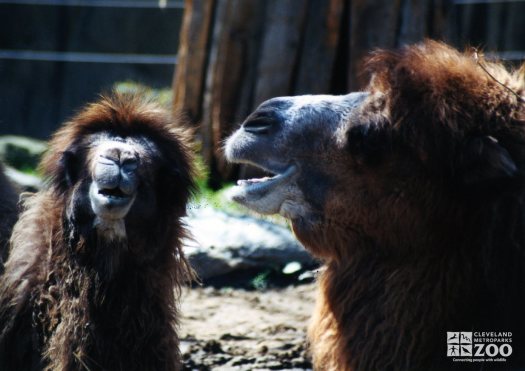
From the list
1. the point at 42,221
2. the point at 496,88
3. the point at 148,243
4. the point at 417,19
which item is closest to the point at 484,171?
the point at 496,88

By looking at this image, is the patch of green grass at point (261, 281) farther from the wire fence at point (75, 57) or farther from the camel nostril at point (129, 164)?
the wire fence at point (75, 57)

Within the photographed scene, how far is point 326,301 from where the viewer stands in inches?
149

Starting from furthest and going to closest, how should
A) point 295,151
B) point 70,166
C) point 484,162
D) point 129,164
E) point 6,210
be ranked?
point 6,210 → point 70,166 → point 129,164 → point 295,151 → point 484,162

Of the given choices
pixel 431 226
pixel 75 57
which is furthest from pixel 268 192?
pixel 75 57

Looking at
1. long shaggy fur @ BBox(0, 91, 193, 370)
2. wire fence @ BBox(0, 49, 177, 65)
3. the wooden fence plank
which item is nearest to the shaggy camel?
long shaggy fur @ BBox(0, 91, 193, 370)

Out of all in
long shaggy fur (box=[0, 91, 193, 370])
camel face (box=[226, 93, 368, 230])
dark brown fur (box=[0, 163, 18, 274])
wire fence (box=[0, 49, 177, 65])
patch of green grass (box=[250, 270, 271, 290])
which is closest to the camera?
camel face (box=[226, 93, 368, 230])

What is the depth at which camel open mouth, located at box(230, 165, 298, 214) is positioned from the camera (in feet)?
12.4

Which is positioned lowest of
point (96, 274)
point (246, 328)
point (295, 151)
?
point (246, 328)

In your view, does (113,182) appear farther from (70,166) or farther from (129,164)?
(70,166)

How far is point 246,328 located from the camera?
6035 millimetres

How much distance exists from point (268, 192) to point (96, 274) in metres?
1.03

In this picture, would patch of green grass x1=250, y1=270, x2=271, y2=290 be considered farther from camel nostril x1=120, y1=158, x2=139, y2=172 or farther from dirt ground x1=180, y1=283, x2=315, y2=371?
camel nostril x1=120, y1=158, x2=139, y2=172

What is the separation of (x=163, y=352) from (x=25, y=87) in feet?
35.4

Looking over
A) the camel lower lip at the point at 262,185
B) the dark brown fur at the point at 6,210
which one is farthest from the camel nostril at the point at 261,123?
the dark brown fur at the point at 6,210
